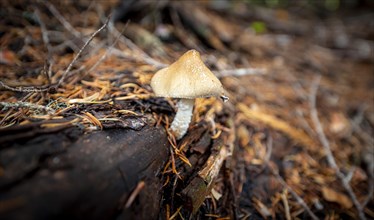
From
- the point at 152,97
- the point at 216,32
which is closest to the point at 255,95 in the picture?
the point at 216,32

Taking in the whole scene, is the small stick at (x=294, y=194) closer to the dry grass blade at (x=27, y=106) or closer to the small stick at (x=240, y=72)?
the small stick at (x=240, y=72)

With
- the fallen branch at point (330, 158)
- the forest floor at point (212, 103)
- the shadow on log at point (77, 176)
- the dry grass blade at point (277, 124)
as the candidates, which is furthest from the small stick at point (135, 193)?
the fallen branch at point (330, 158)

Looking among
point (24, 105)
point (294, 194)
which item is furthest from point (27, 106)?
point (294, 194)

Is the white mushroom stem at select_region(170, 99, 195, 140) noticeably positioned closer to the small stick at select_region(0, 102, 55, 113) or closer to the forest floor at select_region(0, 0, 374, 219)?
the forest floor at select_region(0, 0, 374, 219)

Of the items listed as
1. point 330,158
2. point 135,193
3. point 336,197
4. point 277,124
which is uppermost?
point 135,193

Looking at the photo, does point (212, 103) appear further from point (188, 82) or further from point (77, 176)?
point (77, 176)

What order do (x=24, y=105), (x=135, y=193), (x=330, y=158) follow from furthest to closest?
(x=330, y=158), (x=24, y=105), (x=135, y=193)
